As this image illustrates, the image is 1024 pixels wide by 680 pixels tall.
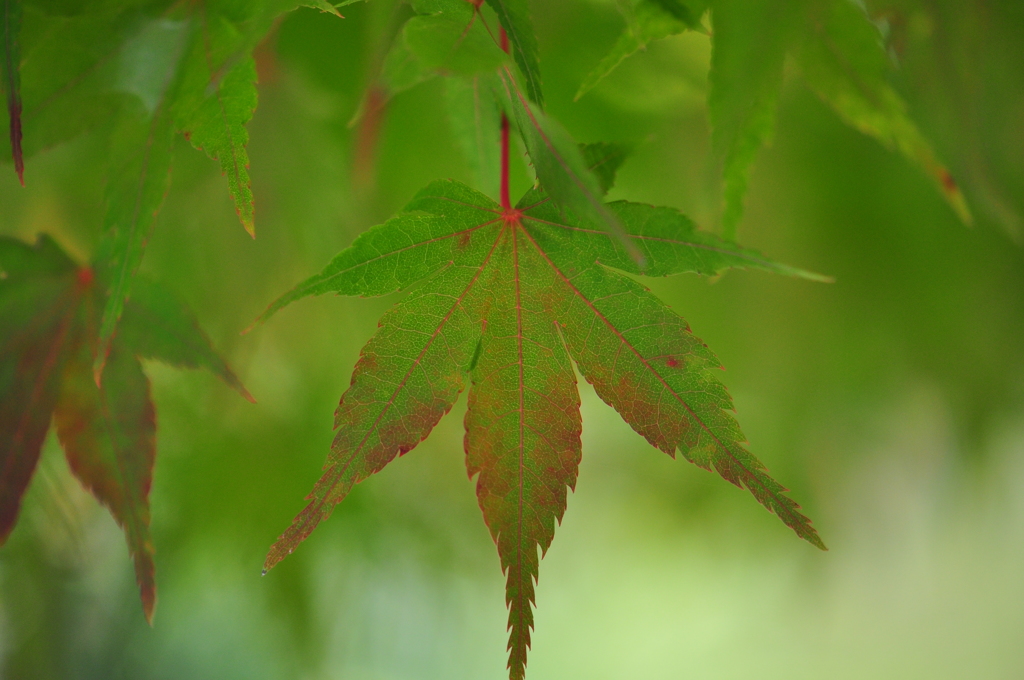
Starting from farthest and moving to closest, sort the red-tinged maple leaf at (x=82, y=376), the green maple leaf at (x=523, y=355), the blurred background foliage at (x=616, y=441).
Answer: the blurred background foliage at (x=616, y=441)
the red-tinged maple leaf at (x=82, y=376)
the green maple leaf at (x=523, y=355)

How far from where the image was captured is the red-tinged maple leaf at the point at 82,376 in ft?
1.29

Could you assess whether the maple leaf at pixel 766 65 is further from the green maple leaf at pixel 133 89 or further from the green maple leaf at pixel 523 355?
the green maple leaf at pixel 133 89

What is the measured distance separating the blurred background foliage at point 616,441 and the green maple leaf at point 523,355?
0.22m

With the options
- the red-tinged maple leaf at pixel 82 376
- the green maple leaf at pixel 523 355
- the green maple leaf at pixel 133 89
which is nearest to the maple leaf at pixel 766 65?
the green maple leaf at pixel 523 355

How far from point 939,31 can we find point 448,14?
36cm

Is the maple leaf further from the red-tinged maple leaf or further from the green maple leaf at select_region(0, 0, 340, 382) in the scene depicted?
the red-tinged maple leaf

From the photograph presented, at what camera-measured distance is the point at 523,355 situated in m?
0.30

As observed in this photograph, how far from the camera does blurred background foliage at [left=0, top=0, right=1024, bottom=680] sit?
0.63 metres

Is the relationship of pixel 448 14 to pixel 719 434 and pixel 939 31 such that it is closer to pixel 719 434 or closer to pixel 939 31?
pixel 719 434

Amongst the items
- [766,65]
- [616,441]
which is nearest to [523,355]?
[766,65]

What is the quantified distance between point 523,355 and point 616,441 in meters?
0.75

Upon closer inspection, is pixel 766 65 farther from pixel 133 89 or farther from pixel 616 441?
pixel 616 441

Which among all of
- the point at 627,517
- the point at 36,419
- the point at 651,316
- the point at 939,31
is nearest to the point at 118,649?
the point at 36,419

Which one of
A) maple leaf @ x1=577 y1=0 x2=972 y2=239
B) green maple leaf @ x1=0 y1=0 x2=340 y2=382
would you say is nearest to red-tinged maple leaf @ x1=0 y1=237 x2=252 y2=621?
green maple leaf @ x1=0 y1=0 x2=340 y2=382
